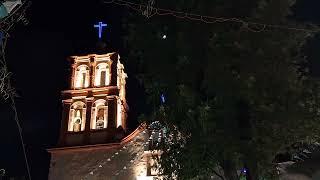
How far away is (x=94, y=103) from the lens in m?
24.6

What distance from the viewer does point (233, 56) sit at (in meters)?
12.1

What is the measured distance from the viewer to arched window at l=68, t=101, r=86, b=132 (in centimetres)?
2439

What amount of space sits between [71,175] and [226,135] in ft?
42.1

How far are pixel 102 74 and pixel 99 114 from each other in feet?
7.89

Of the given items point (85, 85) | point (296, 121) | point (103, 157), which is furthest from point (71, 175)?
point (296, 121)

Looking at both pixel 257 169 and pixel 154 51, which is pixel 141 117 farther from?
pixel 257 169

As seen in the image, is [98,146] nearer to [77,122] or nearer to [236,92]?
[77,122]

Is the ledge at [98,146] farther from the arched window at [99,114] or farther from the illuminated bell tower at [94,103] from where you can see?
the arched window at [99,114]

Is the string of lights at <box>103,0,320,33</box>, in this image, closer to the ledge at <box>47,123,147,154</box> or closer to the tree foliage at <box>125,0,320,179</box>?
the tree foliage at <box>125,0,320,179</box>

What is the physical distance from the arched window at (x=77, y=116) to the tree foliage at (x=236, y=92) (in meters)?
12.1

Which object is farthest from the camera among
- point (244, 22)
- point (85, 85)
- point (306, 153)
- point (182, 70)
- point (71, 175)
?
point (85, 85)

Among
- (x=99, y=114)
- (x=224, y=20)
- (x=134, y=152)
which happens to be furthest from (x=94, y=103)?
(x=224, y=20)

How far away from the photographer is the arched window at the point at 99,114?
24219 mm

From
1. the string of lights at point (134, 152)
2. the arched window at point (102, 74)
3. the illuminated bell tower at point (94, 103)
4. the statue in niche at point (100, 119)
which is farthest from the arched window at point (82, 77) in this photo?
the string of lights at point (134, 152)
